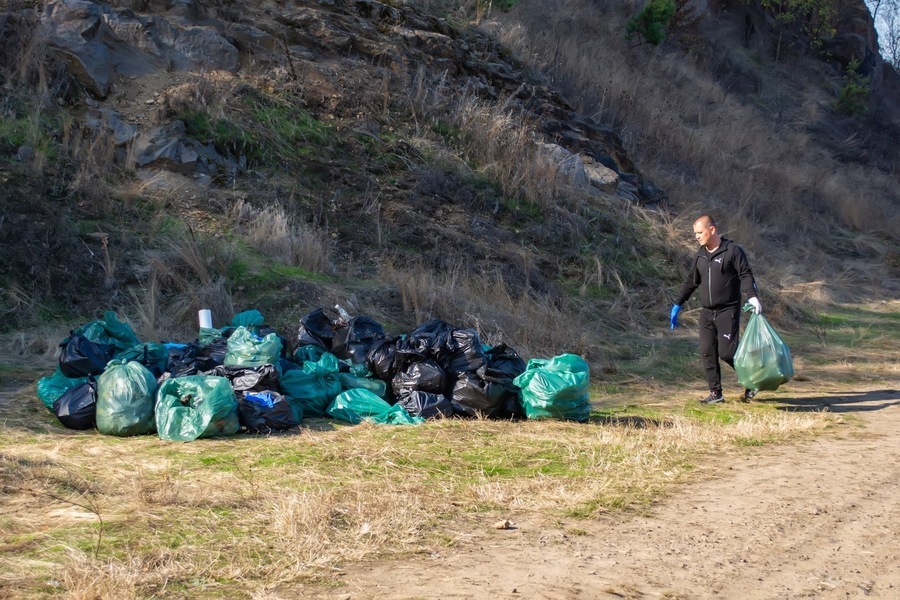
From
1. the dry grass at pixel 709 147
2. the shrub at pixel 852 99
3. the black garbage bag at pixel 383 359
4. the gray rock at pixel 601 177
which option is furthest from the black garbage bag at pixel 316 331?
the shrub at pixel 852 99

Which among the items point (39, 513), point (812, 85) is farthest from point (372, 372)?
point (812, 85)

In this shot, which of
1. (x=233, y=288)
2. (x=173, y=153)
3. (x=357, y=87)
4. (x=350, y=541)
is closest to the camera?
(x=350, y=541)

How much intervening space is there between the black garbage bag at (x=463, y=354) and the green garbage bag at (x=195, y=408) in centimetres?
181

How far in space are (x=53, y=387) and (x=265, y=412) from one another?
5.52ft

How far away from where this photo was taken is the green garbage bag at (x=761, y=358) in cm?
788

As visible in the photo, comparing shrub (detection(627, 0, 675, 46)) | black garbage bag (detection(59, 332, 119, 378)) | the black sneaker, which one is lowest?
black garbage bag (detection(59, 332, 119, 378))

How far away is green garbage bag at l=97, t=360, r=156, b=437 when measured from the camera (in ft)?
20.7

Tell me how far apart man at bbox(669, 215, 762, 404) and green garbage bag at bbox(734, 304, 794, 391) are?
204mm

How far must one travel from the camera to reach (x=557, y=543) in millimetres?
4273

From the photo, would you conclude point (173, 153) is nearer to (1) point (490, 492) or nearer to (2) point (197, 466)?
(2) point (197, 466)

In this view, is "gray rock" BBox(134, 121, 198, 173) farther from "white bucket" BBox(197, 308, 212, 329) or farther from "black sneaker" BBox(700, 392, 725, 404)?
"black sneaker" BBox(700, 392, 725, 404)

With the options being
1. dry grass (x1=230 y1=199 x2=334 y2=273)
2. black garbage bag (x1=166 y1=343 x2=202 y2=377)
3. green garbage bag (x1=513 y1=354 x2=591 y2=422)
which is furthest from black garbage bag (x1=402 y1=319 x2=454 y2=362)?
dry grass (x1=230 y1=199 x2=334 y2=273)

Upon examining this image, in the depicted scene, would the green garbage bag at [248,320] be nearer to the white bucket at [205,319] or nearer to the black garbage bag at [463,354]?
the white bucket at [205,319]

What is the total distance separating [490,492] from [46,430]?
130 inches
